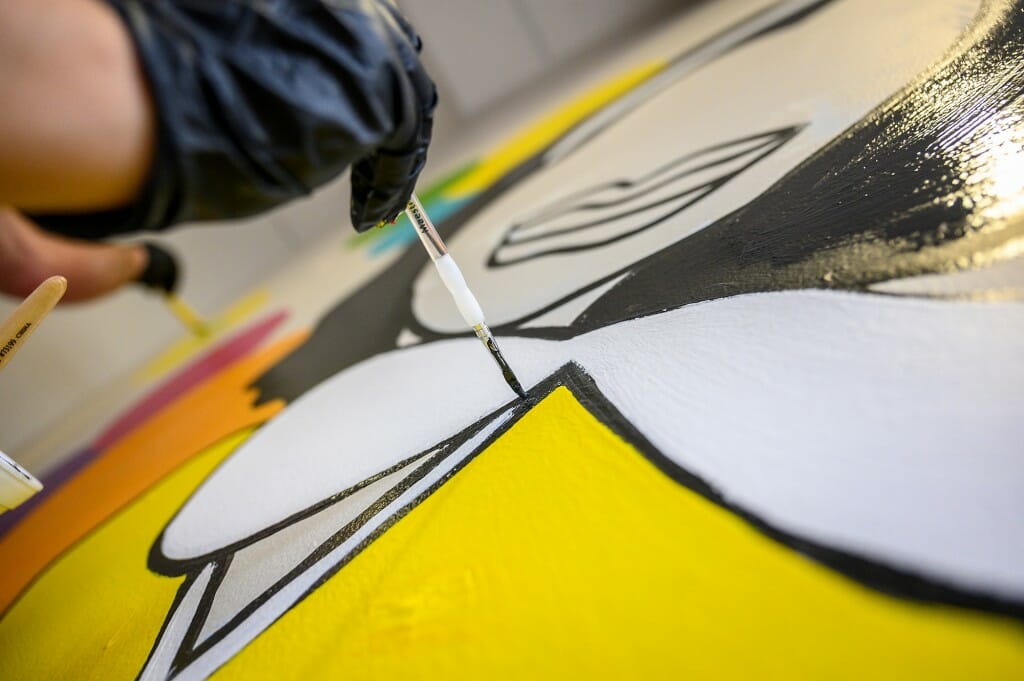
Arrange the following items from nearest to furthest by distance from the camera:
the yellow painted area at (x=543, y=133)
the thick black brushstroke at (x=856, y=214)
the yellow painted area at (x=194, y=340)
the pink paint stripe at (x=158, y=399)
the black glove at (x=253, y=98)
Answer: the black glove at (x=253, y=98), the thick black brushstroke at (x=856, y=214), the pink paint stripe at (x=158, y=399), the yellow painted area at (x=543, y=133), the yellow painted area at (x=194, y=340)

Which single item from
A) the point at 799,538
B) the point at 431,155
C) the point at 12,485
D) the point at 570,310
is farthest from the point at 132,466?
the point at 431,155

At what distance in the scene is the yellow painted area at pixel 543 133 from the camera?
186 cm

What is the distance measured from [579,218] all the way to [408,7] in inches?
102

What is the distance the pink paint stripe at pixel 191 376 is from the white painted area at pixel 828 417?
927 mm

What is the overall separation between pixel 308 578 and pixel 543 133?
67.0 inches

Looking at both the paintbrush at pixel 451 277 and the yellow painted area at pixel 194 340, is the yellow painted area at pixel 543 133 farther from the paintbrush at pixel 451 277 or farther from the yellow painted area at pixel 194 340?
the paintbrush at pixel 451 277

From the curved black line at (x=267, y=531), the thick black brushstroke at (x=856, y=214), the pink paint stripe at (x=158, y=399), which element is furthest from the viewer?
the pink paint stripe at (x=158, y=399)

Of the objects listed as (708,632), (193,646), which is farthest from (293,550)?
(708,632)

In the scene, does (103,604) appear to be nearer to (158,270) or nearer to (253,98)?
(253,98)

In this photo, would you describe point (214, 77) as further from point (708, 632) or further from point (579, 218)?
point (579, 218)

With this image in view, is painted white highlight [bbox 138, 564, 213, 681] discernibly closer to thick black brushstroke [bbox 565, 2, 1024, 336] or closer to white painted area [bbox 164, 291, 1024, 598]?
white painted area [bbox 164, 291, 1024, 598]

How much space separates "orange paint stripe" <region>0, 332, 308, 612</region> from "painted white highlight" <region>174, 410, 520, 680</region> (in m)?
0.48

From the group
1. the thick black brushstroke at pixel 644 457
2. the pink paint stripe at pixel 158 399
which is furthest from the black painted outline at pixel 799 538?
the pink paint stripe at pixel 158 399

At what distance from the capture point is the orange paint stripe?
0.98 m
